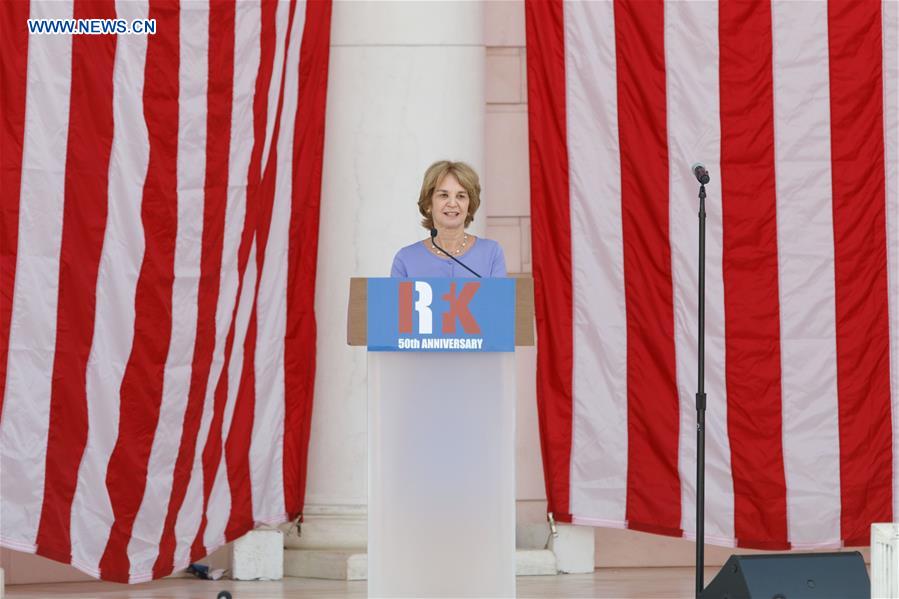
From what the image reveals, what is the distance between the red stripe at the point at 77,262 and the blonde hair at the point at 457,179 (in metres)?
1.98

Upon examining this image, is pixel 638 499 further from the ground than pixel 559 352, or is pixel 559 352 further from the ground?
pixel 559 352

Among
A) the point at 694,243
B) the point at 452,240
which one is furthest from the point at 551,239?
the point at 452,240

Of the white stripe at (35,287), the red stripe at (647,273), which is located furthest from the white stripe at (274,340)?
the red stripe at (647,273)

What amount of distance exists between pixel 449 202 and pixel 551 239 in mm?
2258

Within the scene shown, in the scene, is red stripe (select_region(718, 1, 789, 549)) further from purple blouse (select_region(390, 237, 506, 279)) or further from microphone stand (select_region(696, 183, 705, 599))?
purple blouse (select_region(390, 237, 506, 279))

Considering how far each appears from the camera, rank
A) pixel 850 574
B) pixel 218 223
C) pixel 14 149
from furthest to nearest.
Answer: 1. pixel 218 223
2. pixel 14 149
3. pixel 850 574

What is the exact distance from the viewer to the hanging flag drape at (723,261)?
22.4 ft

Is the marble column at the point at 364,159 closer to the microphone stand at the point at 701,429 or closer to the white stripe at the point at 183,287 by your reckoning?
the white stripe at the point at 183,287

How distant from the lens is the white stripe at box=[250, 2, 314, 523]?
6.69m

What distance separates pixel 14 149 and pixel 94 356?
91 centimetres

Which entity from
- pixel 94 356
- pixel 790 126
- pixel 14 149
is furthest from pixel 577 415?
pixel 14 149

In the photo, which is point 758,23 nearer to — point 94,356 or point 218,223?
point 218,223

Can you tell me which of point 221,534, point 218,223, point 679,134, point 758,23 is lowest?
point 221,534

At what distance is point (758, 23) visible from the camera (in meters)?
6.95
